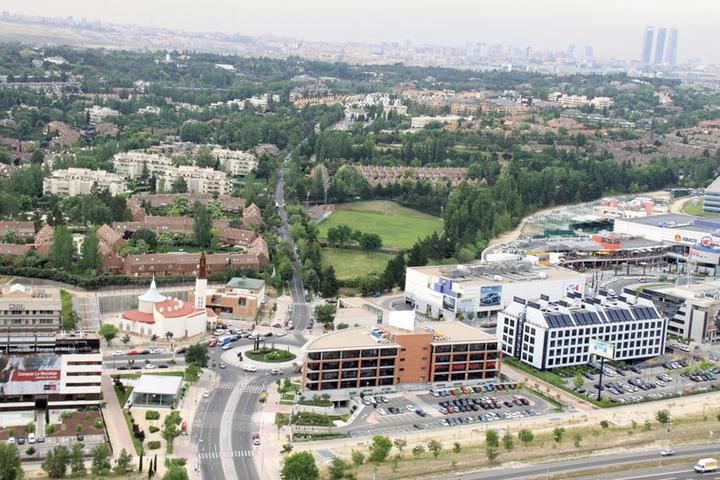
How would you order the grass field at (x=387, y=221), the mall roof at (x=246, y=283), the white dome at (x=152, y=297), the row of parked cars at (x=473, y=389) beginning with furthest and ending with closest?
1. the grass field at (x=387, y=221)
2. the mall roof at (x=246, y=283)
3. the white dome at (x=152, y=297)
4. the row of parked cars at (x=473, y=389)

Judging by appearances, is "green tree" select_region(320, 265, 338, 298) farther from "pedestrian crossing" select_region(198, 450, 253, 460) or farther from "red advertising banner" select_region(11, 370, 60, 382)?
"pedestrian crossing" select_region(198, 450, 253, 460)

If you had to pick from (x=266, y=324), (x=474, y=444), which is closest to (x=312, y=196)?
(x=266, y=324)

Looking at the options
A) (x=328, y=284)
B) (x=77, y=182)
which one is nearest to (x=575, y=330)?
(x=328, y=284)

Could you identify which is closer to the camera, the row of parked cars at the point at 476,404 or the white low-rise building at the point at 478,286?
the row of parked cars at the point at 476,404

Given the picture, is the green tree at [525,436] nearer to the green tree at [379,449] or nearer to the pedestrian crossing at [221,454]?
A: the green tree at [379,449]

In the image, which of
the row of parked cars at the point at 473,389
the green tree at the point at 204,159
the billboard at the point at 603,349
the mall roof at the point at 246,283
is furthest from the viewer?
the green tree at the point at 204,159

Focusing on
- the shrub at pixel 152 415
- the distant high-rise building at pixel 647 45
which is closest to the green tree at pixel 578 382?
the shrub at pixel 152 415

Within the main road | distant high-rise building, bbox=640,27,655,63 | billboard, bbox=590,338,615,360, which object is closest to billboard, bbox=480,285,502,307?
billboard, bbox=590,338,615,360
